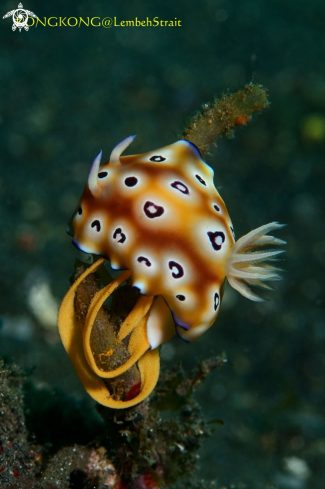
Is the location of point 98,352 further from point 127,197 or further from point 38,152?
point 38,152

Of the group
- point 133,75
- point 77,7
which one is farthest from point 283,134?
point 77,7

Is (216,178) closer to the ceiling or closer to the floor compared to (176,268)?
closer to the floor

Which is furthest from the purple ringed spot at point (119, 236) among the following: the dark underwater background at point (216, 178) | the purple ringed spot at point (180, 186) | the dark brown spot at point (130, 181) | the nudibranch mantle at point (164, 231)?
the dark underwater background at point (216, 178)

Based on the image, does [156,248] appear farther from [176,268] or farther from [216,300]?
[216,300]

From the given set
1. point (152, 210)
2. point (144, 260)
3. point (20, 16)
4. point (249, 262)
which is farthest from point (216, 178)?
point (20, 16)

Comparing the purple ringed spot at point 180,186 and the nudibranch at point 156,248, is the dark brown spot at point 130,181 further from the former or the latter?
the purple ringed spot at point 180,186

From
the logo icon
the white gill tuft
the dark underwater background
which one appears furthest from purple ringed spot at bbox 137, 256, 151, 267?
the logo icon
